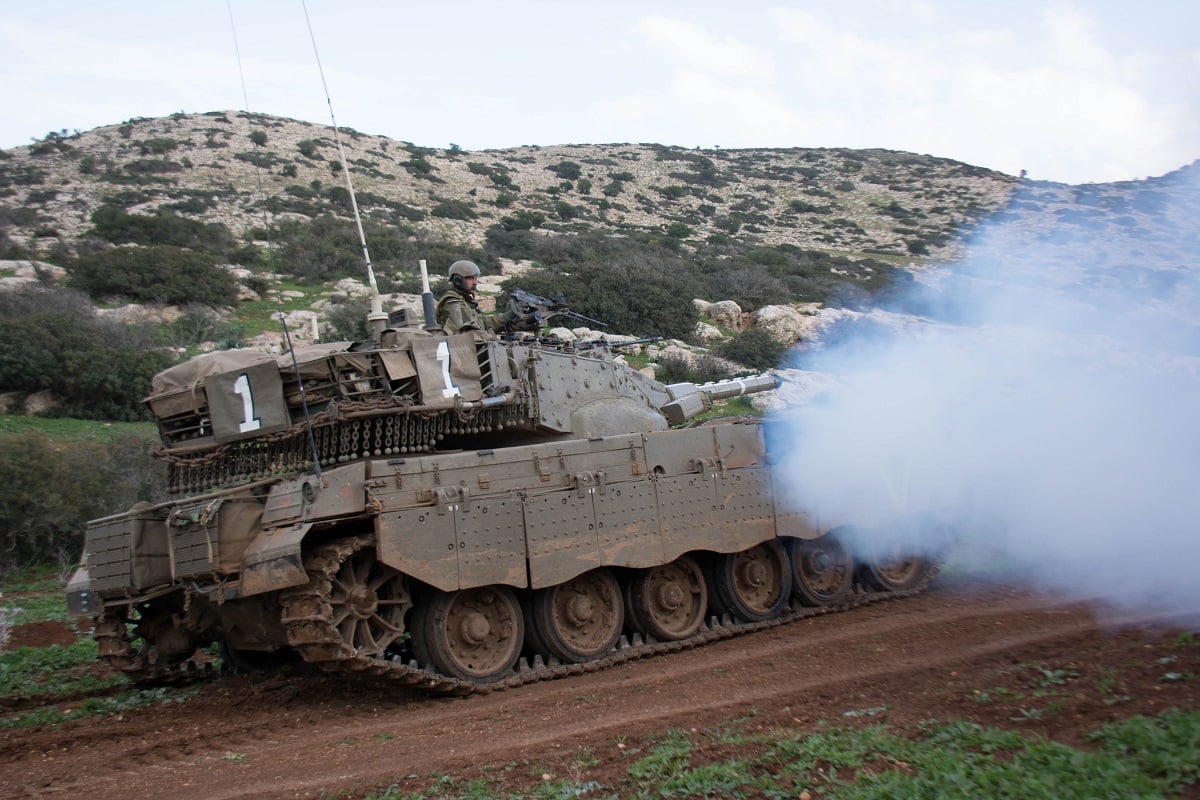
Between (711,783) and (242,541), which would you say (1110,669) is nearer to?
(711,783)

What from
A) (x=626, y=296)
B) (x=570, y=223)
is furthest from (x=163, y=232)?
(x=570, y=223)

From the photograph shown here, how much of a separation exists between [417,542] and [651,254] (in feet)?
104

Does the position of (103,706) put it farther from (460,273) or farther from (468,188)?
(468,188)

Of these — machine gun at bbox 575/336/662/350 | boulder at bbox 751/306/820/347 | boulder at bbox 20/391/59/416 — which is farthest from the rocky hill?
machine gun at bbox 575/336/662/350

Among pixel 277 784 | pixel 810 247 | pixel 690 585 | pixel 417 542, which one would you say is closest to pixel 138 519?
pixel 417 542

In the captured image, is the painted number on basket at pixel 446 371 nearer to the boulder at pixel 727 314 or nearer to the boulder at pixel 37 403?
the boulder at pixel 37 403

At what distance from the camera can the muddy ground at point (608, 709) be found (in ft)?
21.1

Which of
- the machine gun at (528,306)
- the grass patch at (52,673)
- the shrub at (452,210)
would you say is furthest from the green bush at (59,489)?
the shrub at (452,210)

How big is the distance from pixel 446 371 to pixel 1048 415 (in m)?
7.91

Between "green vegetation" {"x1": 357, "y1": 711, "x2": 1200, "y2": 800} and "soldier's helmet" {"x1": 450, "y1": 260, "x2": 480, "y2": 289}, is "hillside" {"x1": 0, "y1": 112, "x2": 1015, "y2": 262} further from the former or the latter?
"green vegetation" {"x1": 357, "y1": 711, "x2": 1200, "y2": 800}

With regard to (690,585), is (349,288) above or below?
above

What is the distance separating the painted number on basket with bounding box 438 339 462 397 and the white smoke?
15.0ft

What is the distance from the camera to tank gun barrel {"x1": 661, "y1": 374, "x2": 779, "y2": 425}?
13.3 meters

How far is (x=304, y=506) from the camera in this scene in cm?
868
